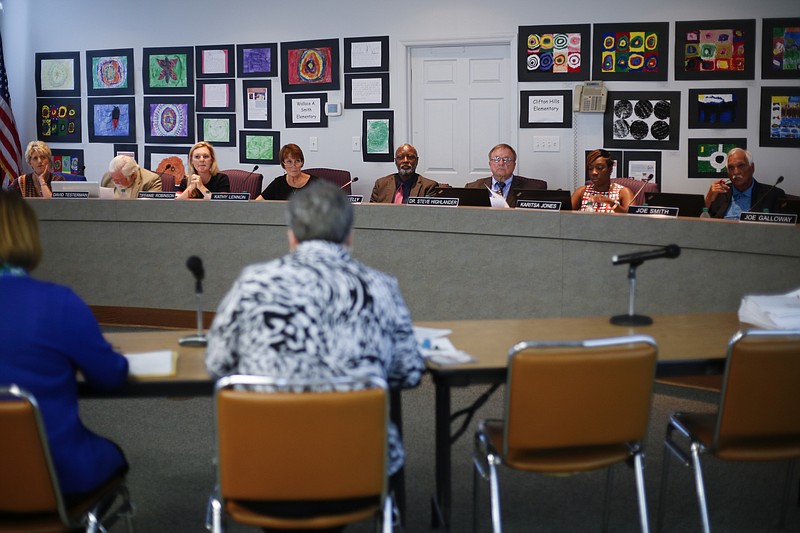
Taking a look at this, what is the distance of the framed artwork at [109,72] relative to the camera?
8.06 meters

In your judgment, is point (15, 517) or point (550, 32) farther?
point (550, 32)

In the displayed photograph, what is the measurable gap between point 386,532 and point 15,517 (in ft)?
2.81

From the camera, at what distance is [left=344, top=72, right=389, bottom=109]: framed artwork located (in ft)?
23.9

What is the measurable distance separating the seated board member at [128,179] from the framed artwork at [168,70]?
1.88 metres

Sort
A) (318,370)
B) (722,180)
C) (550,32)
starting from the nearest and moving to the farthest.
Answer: (318,370)
(722,180)
(550,32)

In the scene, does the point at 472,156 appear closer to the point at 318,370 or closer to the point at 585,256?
the point at 585,256

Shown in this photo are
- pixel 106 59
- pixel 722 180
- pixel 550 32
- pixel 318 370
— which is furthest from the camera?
pixel 106 59

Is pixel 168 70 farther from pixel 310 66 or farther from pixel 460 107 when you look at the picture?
pixel 460 107

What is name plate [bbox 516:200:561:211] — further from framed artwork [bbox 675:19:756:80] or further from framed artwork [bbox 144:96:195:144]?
framed artwork [bbox 144:96:195:144]

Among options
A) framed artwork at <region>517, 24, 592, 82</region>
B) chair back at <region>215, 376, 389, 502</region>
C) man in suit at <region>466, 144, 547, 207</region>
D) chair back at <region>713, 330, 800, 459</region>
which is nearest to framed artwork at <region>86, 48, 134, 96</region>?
framed artwork at <region>517, 24, 592, 82</region>

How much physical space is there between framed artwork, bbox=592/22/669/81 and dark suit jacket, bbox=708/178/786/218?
125 cm

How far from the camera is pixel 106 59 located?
8.12m

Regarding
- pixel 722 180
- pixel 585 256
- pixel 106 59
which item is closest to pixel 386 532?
pixel 585 256

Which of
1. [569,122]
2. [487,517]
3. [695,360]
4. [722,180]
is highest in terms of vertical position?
[569,122]
